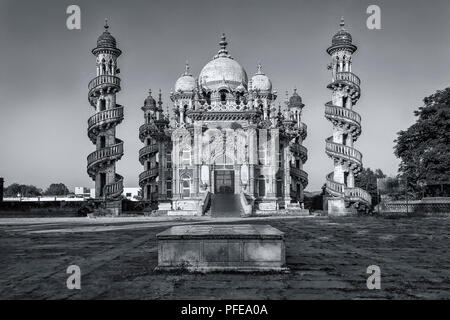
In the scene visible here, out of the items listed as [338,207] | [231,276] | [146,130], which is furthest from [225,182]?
[231,276]

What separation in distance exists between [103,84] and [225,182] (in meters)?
14.9

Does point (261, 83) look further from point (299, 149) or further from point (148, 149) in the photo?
point (148, 149)

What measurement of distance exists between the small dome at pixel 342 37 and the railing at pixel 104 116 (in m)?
21.8

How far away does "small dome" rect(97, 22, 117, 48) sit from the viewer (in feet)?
140

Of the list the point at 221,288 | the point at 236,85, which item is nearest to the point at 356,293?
the point at 221,288

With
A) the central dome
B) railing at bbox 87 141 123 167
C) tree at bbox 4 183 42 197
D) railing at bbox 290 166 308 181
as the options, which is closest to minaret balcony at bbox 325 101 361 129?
railing at bbox 290 166 308 181

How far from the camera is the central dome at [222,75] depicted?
49531 millimetres

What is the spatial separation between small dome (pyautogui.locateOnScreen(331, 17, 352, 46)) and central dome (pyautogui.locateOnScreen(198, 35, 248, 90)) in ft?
40.2

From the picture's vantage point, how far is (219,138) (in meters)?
41.4

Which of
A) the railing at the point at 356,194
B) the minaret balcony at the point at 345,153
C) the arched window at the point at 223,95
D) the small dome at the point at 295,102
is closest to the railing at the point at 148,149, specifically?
the arched window at the point at 223,95

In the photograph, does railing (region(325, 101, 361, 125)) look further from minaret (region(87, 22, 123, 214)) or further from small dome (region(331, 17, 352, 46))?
minaret (region(87, 22, 123, 214))

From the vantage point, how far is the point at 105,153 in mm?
40531

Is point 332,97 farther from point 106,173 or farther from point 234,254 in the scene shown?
point 234,254

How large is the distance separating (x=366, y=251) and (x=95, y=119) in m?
33.8
